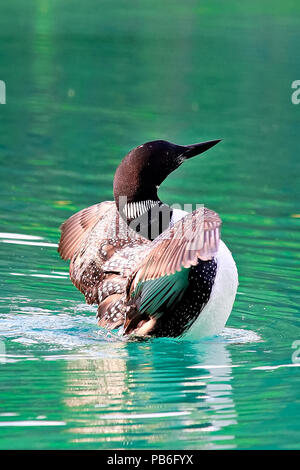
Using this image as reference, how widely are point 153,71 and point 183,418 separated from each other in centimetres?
1597

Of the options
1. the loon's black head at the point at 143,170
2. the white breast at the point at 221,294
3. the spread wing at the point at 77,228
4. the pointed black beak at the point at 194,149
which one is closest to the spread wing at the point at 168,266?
the white breast at the point at 221,294

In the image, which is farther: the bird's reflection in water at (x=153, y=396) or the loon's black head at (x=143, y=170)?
the loon's black head at (x=143, y=170)

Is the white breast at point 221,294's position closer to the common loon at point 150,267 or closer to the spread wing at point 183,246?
the common loon at point 150,267

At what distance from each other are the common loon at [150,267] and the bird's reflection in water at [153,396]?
18 cm

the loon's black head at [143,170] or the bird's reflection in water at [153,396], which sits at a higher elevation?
the loon's black head at [143,170]

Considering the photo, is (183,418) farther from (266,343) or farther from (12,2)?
(12,2)

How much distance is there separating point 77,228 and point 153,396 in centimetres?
229

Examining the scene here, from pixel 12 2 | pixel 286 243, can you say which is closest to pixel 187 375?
pixel 286 243

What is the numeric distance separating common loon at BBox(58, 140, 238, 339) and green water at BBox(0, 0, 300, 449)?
16 cm

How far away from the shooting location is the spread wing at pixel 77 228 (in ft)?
24.4

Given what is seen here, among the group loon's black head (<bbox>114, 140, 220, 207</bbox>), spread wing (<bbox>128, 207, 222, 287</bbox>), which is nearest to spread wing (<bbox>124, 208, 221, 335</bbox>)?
spread wing (<bbox>128, 207, 222, 287</bbox>)

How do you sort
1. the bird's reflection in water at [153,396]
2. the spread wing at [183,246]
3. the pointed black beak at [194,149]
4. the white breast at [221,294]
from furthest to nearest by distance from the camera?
the pointed black beak at [194,149]
the white breast at [221,294]
the spread wing at [183,246]
the bird's reflection in water at [153,396]

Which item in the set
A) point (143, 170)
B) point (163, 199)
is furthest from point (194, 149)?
point (163, 199)

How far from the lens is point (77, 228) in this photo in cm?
753
